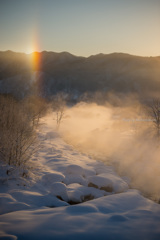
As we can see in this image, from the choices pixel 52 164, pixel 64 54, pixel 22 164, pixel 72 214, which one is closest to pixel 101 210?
pixel 72 214

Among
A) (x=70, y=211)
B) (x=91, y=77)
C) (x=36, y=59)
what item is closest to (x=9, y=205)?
(x=70, y=211)

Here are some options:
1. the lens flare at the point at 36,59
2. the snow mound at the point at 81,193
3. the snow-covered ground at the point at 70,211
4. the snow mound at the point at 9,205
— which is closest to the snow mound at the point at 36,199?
the snow-covered ground at the point at 70,211

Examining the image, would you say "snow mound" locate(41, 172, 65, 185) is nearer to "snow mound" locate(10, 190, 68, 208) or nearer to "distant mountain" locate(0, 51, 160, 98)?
"snow mound" locate(10, 190, 68, 208)

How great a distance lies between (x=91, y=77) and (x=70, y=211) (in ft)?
339

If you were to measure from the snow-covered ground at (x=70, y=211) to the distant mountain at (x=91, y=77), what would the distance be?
72728mm

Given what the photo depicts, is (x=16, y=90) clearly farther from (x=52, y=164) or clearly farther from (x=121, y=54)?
(x=121, y=54)

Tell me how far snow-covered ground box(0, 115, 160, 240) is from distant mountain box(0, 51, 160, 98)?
7273 cm

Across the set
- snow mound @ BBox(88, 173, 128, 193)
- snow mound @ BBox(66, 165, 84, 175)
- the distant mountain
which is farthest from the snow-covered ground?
the distant mountain

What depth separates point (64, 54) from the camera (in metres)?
146

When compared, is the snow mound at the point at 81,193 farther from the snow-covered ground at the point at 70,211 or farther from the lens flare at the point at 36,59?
the lens flare at the point at 36,59

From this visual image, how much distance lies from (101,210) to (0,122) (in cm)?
890

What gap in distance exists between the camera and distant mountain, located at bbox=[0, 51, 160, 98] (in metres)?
87.1

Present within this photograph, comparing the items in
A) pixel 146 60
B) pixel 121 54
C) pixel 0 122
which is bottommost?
pixel 0 122

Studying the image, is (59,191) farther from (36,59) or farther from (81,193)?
(36,59)
